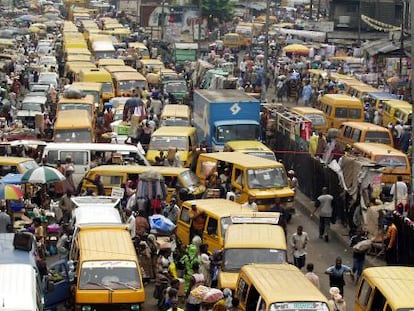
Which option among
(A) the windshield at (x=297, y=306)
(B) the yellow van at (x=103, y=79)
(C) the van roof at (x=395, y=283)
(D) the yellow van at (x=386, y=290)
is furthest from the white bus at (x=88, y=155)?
(B) the yellow van at (x=103, y=79)

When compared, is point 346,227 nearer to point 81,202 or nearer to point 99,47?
point 81,202

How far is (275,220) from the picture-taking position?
21.0m

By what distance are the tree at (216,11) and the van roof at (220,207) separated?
66.8 metres

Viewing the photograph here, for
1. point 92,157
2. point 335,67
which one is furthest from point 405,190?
point 335,67

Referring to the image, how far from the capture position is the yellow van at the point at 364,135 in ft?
111

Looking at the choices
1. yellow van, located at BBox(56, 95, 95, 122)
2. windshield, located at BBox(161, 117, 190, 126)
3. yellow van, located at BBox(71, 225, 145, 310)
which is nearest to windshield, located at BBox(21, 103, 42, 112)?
yellow van, located at BBox(56, 95, 95, 122)

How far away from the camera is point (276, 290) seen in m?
16.0

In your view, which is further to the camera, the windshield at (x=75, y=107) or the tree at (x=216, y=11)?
the tree at (x=216, y=11)

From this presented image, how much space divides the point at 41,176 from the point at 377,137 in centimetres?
1233

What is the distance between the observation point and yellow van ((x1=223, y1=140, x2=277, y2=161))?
98.1 ft

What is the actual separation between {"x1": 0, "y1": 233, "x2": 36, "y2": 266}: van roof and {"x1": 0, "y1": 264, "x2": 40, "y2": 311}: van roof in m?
0.80

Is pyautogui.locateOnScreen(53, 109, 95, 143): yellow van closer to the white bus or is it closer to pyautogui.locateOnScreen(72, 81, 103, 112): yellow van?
the white bus

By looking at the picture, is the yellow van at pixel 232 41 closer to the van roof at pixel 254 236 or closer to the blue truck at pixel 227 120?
the blue truck at pixel 227 120

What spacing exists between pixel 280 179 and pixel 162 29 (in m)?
51.9
